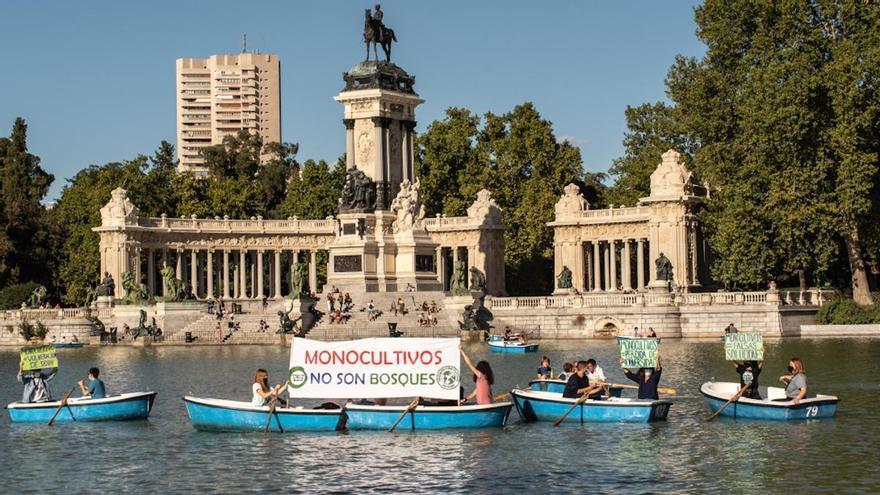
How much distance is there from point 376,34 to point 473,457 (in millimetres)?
60092

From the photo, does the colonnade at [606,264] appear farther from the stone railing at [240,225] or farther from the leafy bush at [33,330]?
the leafy bush at [33,330]

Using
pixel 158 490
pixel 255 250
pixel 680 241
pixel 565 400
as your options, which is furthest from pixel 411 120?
pixel 158 490

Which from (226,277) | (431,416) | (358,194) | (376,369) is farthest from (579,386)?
(226,277)

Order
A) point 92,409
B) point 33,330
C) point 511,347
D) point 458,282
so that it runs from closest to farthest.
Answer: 1. point 92,409
2. point 511,347
3. point 458,282
4. point 33,330

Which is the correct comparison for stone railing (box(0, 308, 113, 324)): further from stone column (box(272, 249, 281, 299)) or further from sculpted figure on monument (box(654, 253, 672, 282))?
sculpted figure on monument (box(654, 253, 672, 282))

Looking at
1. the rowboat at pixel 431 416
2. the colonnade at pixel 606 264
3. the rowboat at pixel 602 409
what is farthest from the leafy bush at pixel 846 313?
the rowboat at pixel 431 416

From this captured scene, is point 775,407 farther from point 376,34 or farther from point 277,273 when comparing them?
point 277,273

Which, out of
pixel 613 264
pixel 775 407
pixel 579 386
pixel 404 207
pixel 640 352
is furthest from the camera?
pixel 613 264

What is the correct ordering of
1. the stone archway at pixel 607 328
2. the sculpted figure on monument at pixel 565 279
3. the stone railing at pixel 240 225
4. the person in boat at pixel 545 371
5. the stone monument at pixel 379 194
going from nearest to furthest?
the person in boat at pixel 545 371 < the stone archway at pixel 607 328 < the stone monument at pixel 379 194 < the sculpted figure on monument at pixel 565 279 < the stone railing at pixel 240 225

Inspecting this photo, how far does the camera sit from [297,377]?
34656mm

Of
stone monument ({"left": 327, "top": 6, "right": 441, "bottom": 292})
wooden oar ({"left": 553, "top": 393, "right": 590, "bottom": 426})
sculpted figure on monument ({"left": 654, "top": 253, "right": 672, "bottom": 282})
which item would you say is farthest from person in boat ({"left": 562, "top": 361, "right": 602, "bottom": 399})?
stone monument ({"left": 327, "top": 6, "right": 441, "bottom": 292})

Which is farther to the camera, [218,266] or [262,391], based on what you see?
[218,266]

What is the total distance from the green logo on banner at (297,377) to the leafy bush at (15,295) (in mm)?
66590

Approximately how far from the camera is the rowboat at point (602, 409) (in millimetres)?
35400
